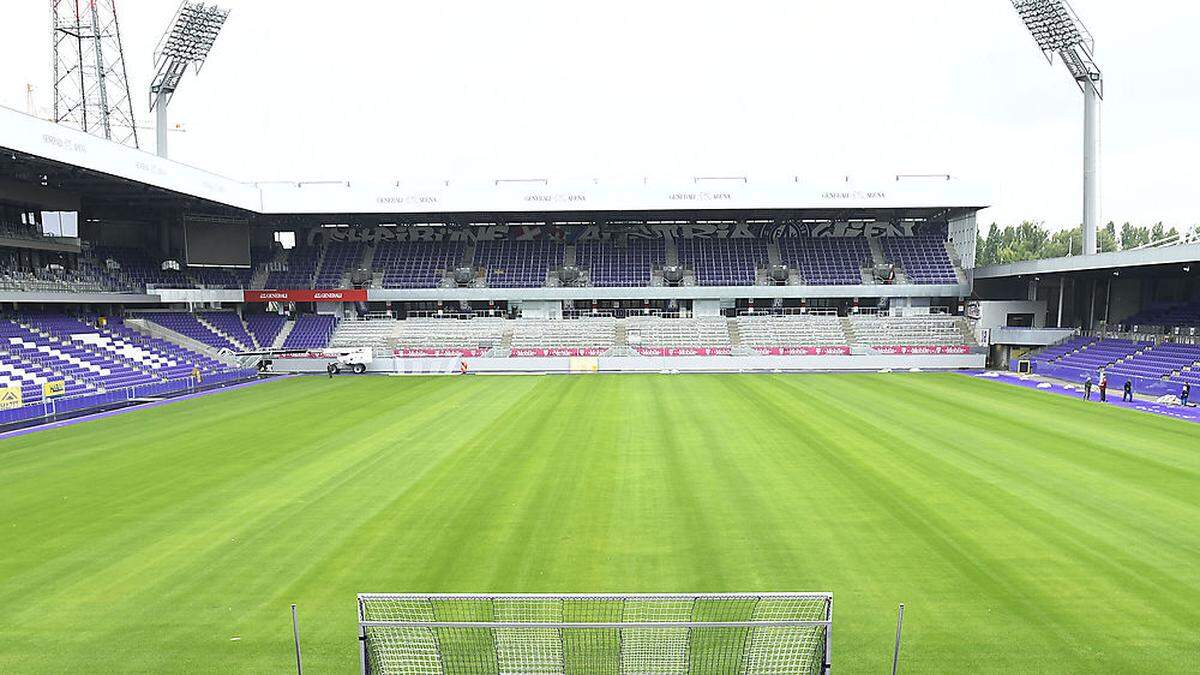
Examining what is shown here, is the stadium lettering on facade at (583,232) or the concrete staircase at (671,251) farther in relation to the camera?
the stadium lettering on facade at (583,232)

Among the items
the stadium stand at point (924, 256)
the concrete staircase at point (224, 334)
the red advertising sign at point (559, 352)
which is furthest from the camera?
the stadium stand at point (924, 256)

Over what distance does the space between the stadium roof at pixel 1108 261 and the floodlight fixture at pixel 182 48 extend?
55.5m

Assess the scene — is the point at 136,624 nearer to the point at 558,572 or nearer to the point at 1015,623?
the point at 558,572

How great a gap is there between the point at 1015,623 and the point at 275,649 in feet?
30.3

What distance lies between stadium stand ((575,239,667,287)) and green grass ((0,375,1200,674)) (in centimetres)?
3166

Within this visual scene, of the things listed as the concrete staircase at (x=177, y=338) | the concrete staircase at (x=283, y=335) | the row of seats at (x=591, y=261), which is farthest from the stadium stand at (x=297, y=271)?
the concrete staircase at (x=177, y=338)

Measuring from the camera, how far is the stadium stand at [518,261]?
52906 millimetres

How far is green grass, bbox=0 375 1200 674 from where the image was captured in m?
7.86

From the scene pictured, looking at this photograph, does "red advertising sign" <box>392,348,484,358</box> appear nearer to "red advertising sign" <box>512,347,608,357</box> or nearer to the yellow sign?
"red advertising sign" <box>512,347,608,357</box>

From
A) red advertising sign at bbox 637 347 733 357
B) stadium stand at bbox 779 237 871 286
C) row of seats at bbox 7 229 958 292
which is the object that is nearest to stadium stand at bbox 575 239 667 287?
row of seats at bbox 7 229 958 292

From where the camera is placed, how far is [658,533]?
36.7ft

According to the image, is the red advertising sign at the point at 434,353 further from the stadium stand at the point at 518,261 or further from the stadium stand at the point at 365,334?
the stadium stand at the point at 518,261

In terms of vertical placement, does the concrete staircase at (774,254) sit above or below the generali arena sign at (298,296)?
above

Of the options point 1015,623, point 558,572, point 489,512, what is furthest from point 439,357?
point 1015,623
